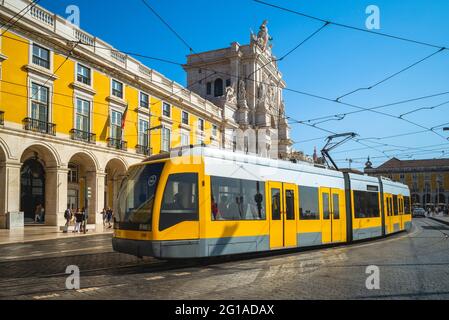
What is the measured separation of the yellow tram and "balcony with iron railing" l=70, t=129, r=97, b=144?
1826 cm

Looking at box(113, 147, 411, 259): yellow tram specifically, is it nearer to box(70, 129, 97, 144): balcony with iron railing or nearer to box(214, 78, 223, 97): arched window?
box(70, 129, 97, 144): balcony with iron railing

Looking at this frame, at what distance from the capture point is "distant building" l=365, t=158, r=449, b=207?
107m

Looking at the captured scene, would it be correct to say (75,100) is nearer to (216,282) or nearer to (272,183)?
(272,183)

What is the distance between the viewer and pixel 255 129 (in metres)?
56.4

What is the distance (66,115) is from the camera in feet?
A: 85.6

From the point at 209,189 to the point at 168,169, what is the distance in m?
1.14

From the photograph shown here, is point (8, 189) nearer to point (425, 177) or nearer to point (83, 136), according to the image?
point (83, 136)

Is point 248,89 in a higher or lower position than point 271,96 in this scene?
lower

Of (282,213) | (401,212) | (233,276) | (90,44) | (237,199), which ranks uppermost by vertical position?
(90,44)

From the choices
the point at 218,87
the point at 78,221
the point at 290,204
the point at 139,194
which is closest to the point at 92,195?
the point at 78,221

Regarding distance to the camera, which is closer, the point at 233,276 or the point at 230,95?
the point at 233,276

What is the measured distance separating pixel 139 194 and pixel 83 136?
19820 millimetres

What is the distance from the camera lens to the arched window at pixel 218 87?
6141 cm
